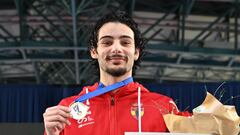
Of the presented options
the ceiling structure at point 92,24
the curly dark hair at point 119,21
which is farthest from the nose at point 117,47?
the ceiling structure at point 92,24

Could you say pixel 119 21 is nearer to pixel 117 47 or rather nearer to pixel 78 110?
pixel 117 47

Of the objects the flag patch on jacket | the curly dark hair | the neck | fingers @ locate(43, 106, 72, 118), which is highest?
the curly dark hair

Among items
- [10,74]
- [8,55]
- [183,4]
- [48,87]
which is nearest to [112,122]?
[48,87]

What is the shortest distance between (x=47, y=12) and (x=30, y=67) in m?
5.57

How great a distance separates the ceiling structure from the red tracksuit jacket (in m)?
9.07

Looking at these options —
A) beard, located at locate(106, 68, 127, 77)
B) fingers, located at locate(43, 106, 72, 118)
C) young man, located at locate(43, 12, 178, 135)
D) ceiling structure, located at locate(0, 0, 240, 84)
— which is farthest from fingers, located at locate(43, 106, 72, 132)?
ceiling structure, located at locate(0, 0, 240, 84)

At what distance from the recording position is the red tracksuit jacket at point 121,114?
7.80 ft

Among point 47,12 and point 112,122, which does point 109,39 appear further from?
point 47,12

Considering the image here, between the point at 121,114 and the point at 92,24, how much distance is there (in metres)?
9.66

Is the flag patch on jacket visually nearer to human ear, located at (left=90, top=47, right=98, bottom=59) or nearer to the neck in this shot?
the neck

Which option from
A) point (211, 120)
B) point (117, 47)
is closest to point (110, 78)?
point (117, 47)

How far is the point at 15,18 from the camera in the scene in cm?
1327

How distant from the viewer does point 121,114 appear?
2.44 m

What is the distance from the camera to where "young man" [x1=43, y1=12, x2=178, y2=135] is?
2381mm
